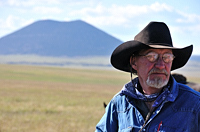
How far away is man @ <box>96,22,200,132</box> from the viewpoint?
275 cm

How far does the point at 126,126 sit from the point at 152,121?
21 centimetres

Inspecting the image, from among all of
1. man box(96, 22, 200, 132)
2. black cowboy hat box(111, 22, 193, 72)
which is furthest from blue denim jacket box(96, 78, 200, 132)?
black cowboy hat box(111, 22, 193, 72)

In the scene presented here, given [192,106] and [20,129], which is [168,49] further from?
[20,129]

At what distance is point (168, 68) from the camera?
117 inches

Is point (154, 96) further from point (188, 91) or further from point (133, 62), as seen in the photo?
point (133, 62)

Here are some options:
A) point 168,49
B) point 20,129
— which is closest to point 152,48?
→ point 168,49

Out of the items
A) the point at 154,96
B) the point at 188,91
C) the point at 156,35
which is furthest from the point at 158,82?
the point at 156,35

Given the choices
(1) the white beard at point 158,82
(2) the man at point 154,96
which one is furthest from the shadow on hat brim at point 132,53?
(1) the white beard at point 158,82

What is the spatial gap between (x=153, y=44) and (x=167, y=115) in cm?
57

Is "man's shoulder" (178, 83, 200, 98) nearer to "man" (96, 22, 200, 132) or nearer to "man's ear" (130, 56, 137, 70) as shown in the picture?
"man" (96, 22, 200, 132)

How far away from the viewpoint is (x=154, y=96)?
2.91 metres

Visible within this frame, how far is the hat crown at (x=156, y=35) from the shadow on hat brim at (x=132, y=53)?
53mm

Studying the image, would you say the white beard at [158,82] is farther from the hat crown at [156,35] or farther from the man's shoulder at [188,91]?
the hat crown at [156,35]

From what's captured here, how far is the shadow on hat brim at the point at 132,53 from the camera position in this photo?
3055mm
